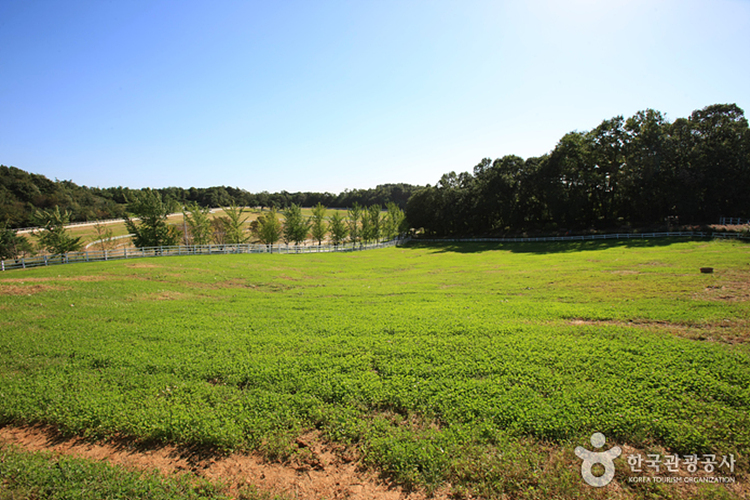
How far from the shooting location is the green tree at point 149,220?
38344 millimetres

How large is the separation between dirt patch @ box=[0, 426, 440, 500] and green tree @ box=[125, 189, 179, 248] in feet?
131

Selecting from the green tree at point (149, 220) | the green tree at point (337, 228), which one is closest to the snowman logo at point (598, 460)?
the green tree at point (149, 220)

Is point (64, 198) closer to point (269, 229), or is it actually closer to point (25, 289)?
point (269, 229)

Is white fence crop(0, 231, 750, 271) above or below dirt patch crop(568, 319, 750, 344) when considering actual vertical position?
above

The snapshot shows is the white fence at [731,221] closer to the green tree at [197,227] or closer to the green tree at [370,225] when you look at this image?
the green tree at [370,225]

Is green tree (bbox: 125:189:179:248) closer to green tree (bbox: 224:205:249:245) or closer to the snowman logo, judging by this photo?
green tree (bbox: 224:205:249:245)

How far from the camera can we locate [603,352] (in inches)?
295

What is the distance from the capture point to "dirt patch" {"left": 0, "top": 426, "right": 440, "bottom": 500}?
14.2 ft

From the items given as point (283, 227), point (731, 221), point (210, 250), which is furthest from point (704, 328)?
point (283, 227)

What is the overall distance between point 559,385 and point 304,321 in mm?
7615

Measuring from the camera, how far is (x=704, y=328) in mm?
8680

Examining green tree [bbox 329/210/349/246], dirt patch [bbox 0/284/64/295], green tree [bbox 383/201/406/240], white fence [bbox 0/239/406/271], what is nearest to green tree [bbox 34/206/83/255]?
white fence [bbox 0/239/406/271]

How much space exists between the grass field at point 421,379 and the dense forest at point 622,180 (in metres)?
43.4

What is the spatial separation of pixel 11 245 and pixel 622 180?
8074 cm
